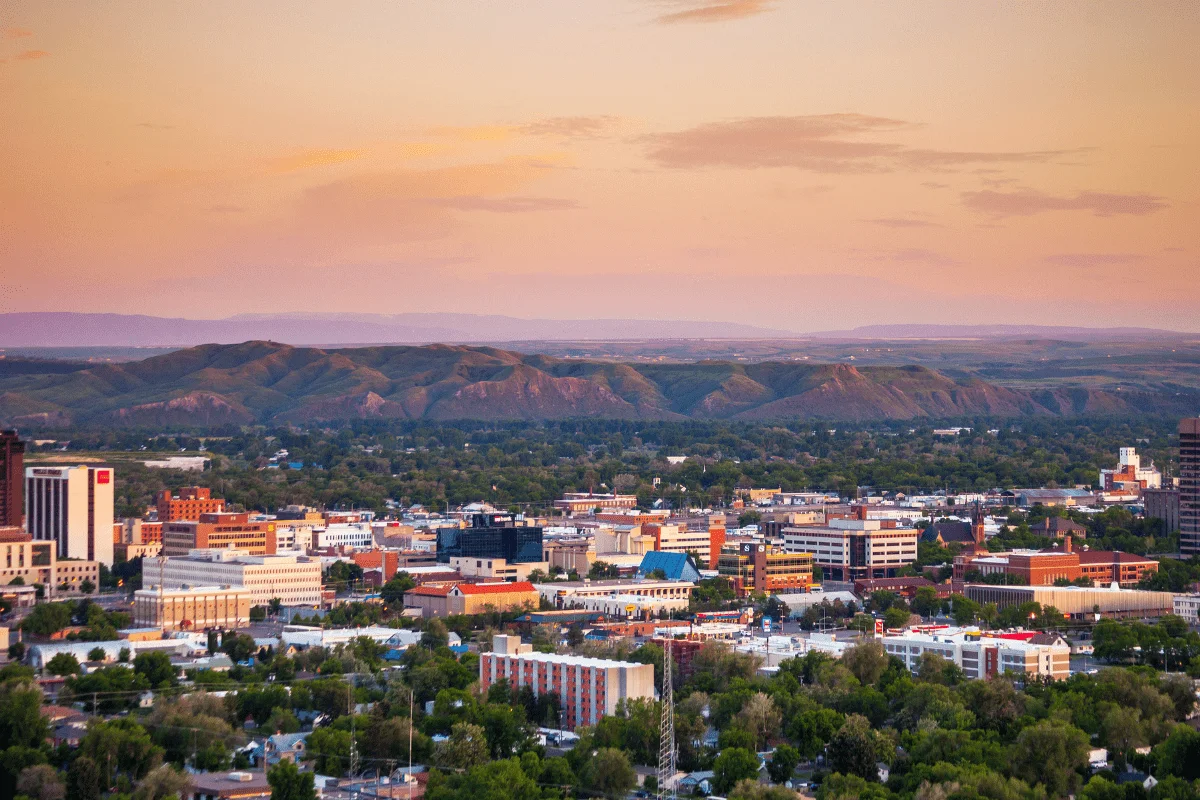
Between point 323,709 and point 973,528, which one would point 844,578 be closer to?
point 973,528

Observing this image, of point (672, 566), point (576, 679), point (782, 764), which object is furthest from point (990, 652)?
point (672, 566)

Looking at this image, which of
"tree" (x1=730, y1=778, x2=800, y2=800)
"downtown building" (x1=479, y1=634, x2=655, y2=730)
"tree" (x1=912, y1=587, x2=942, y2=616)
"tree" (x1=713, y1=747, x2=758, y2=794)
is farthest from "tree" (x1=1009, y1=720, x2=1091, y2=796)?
"tree" (x1=912, y1=587, x2=942, y2=616)

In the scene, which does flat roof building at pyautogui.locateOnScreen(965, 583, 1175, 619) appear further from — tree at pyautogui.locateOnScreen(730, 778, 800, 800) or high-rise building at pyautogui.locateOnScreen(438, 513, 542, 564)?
tree at pyautogui.locateOnScreen(730, 778, 800, 800)

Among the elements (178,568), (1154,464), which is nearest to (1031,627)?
(178,568)

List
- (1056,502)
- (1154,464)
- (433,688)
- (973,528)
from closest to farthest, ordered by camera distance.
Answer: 1. (433,688)
2. (973,528)
3. (1056,502)
4. (1154,464)


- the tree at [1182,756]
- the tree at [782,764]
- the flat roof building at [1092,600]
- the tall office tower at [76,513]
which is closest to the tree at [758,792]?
the tree at [782,764]

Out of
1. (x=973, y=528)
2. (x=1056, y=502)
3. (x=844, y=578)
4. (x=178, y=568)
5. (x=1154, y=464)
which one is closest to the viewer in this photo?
(x=178, y=568)
